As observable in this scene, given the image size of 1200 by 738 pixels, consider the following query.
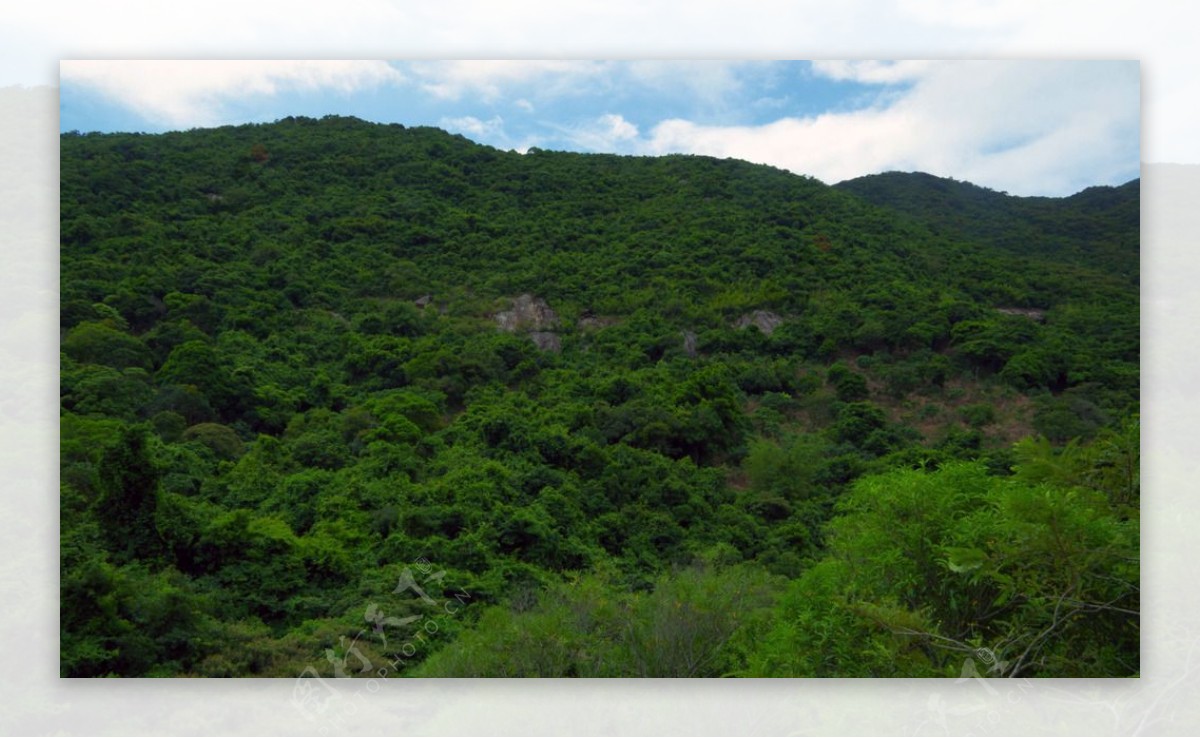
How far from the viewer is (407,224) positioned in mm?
12469

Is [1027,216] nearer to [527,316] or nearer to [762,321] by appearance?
[762,321]

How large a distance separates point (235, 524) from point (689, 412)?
4411 millimetres

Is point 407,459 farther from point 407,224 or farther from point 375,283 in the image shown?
point 407,224

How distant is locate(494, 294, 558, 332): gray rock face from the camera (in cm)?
1002

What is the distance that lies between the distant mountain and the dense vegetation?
0.07m

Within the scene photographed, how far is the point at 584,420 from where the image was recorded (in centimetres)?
866

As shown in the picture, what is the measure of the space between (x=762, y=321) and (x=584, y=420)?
2.93 meters

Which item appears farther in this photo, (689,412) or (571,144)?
(689,412)

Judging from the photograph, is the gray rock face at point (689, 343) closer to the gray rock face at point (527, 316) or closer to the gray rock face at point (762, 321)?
the gray rock face at point (762, 321)

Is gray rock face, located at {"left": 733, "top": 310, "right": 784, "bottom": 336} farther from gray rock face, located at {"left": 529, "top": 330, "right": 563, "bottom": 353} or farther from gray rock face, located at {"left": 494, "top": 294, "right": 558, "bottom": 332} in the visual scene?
gray rock face, located at {"left": 494, "top": 294, "right": 558, "bottom": 332}

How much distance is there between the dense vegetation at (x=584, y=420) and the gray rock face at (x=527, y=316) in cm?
4

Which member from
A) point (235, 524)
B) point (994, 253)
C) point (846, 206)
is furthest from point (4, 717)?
point (846, 206)

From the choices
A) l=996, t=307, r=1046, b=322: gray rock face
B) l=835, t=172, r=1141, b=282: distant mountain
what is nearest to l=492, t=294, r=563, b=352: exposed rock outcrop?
l=835, t=172, r=1141, b=282: distant mountain

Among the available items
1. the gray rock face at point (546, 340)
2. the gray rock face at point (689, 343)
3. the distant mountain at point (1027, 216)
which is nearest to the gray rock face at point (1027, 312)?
the distant mountain at point (1027, 216)
